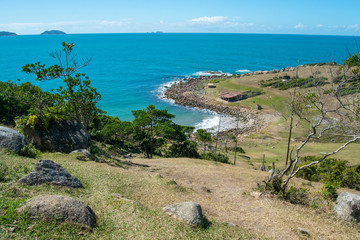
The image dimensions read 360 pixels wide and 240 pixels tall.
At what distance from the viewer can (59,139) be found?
59.2ft

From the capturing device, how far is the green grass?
744 centimetres

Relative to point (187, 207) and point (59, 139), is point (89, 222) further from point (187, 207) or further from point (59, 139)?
point (59, 139)

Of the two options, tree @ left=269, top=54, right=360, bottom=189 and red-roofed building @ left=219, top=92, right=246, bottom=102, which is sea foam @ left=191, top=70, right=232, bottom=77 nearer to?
red-roofed building @ left=219, top=92, right=246, bottom=102

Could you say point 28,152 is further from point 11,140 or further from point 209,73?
point 209,73

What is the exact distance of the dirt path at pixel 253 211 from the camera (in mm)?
10680

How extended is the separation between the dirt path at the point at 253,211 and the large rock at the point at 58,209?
5284 mm

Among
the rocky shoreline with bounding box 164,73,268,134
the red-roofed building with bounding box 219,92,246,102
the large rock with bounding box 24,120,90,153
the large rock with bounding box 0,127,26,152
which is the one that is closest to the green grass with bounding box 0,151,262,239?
the large rock with bounding box 0,127,26,152

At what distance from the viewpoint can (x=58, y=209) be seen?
7945 mm

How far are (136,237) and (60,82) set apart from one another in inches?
3341

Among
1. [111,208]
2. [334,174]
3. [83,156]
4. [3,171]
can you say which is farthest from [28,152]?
[334,174]

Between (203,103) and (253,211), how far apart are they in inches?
2163

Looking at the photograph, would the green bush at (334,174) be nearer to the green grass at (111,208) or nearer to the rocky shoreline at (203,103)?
the green grass at (111,208)

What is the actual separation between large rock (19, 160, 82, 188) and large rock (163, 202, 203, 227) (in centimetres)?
442

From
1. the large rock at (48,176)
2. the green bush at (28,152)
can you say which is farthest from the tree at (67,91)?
the large rock at (48,176)
